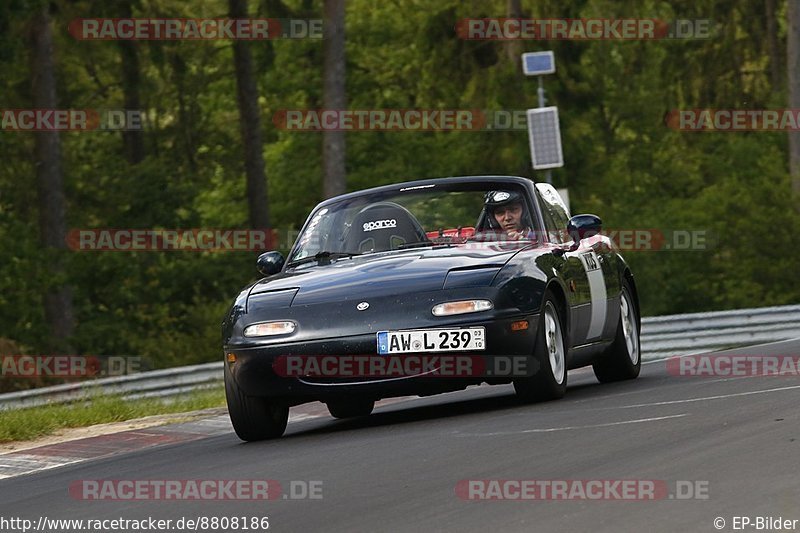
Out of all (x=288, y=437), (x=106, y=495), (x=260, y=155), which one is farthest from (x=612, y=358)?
(x=260, y=155)

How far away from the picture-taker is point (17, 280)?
30.0 meters

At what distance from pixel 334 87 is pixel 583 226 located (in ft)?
60.0

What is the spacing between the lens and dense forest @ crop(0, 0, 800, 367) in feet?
102

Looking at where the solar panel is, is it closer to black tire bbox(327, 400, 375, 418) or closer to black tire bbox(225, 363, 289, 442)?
black tire bbox(327, 400, 375, 418)

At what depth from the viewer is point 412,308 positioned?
9.40m

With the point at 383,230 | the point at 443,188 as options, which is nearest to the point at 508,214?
the point at 443,188

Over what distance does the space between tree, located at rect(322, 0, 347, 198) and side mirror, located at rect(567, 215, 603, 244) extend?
17389 millimetres

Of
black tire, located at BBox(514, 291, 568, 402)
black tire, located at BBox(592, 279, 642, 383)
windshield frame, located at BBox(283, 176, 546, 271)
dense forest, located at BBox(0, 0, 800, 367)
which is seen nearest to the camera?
black tire, located at BBox(514, 291, 568, 402)

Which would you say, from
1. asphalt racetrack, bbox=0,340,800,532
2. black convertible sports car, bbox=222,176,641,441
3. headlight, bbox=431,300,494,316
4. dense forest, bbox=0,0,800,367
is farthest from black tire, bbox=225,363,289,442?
dense forest, bbox=0,0,800,367

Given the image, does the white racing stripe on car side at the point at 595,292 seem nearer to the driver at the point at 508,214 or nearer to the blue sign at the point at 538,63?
the driver at the point at 508,214

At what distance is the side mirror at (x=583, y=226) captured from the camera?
11172 mm

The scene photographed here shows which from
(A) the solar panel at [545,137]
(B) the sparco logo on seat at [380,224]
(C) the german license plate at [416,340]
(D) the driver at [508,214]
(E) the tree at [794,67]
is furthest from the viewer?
(E) the tree at [794,67]

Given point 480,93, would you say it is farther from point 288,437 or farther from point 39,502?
point 39,502

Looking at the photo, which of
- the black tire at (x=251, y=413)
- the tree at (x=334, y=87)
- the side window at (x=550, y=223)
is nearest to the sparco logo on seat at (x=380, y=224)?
the side window at (x=550, y=223)
